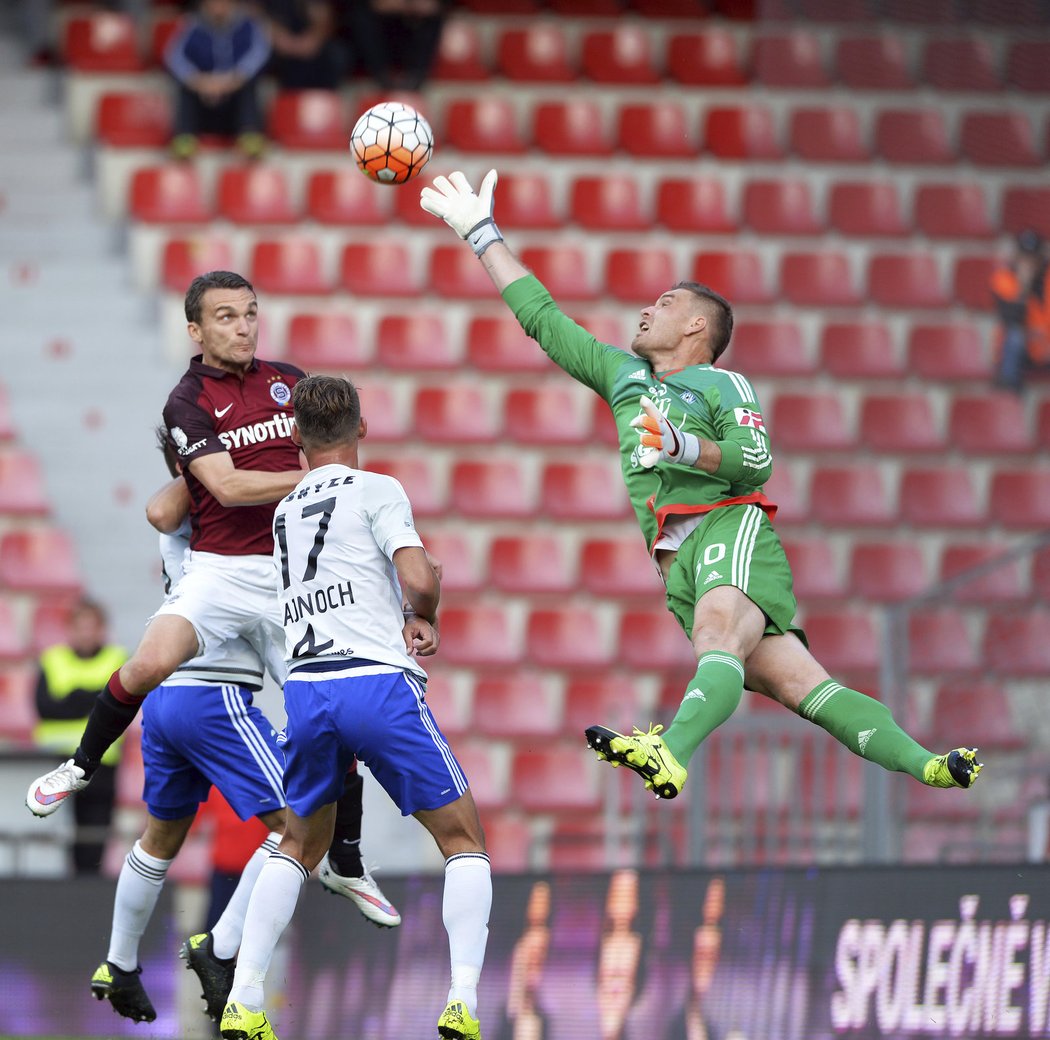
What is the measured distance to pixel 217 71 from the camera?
14.0m

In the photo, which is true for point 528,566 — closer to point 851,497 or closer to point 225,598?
point 851,497

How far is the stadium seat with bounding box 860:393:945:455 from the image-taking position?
13383mm

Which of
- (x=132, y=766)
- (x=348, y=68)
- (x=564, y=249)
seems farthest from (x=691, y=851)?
(x=348, y=68)

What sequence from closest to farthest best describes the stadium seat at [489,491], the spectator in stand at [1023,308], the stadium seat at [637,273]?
1. the stadium seat at [489,491]
2. the spectator in stand at [1023,308]
3. the stadium seat at [637,273]

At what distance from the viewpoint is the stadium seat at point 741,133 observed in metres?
14.4

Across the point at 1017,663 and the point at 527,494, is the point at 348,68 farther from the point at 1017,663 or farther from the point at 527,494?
the point at 1017,663

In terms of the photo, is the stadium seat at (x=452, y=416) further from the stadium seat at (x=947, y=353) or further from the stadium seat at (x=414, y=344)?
the stadium seat at (x=947, y=353)

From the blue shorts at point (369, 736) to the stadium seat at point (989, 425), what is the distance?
815 centimetres

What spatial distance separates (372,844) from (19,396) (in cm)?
448

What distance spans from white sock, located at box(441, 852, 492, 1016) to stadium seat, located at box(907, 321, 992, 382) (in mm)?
8334

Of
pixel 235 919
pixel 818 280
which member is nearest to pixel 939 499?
pixel 818 280

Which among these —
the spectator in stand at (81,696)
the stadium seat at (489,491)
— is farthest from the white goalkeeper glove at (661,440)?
the stadium seat at (489,491)

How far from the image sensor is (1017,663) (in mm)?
11000

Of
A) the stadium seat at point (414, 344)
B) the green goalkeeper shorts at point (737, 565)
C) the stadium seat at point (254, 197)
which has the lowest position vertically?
the green goalkeeper shorts at point (737, 565)
